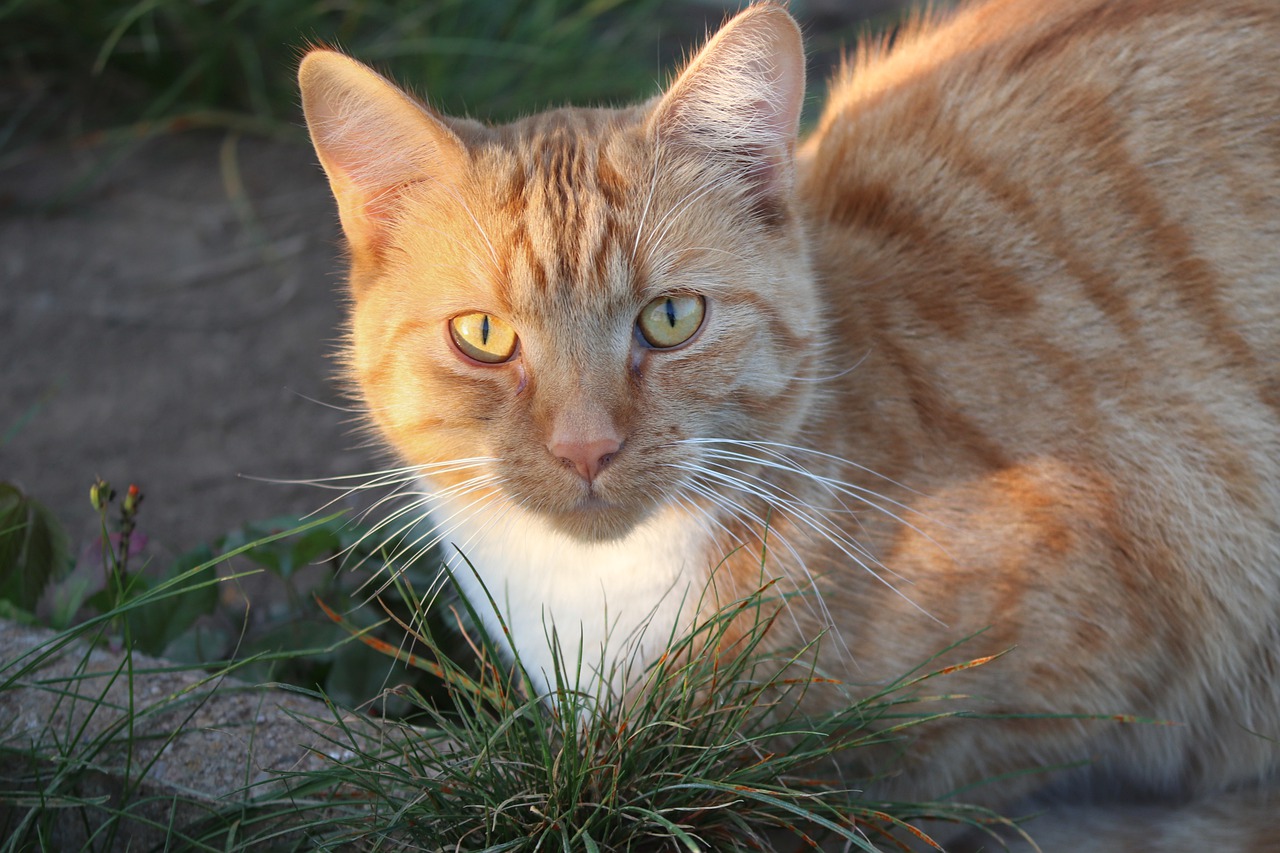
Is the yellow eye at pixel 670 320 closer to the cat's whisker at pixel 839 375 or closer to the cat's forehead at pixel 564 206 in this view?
the cat's forehead at pixel 564 206

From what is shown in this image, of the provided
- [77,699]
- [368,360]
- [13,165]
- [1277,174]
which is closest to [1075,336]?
[1277,174]

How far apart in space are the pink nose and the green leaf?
1.12 m

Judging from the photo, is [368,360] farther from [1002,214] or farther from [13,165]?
[13,165]

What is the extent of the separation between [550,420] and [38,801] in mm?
945

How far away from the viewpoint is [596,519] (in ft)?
5.79

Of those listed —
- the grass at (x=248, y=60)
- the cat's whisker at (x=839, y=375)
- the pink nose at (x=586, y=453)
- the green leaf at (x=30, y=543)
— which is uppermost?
the grass at (x=248, y=60)

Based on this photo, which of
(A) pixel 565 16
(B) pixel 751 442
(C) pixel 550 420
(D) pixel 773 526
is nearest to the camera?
(C) pixel 550 420

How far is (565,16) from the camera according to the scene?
4.91 metres

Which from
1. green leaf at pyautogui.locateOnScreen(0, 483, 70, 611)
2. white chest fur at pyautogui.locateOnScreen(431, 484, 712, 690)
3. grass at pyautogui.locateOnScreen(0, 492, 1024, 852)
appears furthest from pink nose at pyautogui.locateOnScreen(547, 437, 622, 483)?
green leaf at pyautogui.locateOnScreen(0, 483, 70, 611)

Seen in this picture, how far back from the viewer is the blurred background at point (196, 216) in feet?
11.0

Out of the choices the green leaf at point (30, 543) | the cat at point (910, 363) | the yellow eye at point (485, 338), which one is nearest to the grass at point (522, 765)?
the cat at point (910, 363)

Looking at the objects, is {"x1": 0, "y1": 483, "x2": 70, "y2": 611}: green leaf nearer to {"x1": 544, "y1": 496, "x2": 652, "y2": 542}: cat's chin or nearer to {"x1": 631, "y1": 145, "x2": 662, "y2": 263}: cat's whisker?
{"x1": 544, "y1": 496, "x2": 652, "y2": 542}: cat's chin

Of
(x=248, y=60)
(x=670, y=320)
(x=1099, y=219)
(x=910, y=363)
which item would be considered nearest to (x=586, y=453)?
(x=670, y=320)

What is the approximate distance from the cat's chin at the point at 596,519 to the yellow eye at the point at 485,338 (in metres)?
0.26
